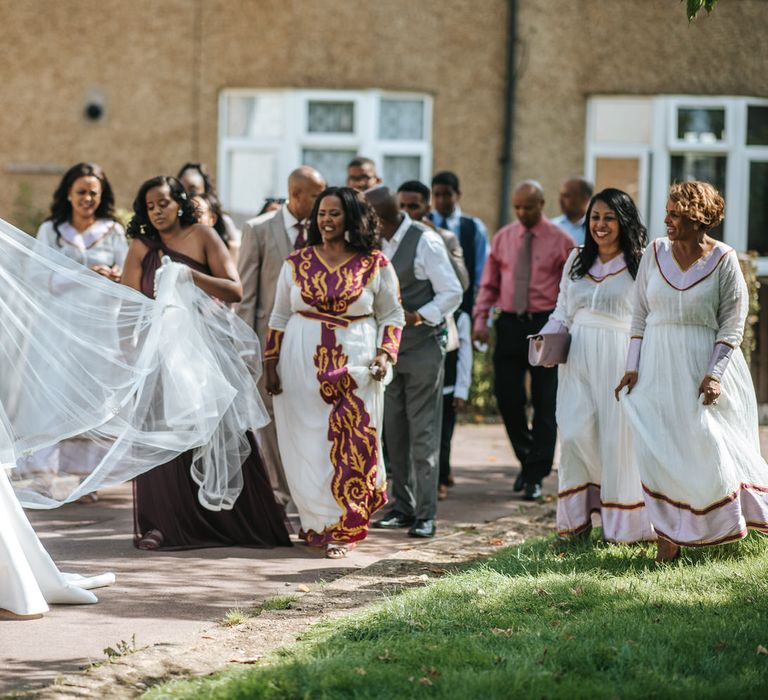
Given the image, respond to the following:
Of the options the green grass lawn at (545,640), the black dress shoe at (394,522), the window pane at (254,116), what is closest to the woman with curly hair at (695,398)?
the green grass lawn at (545,640)

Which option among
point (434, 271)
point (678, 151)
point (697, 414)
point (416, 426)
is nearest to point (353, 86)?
point (678, 151)

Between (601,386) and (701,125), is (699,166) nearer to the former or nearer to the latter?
(701,125)

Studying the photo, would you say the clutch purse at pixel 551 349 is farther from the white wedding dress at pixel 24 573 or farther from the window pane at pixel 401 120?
the window pane at pixel 401 120

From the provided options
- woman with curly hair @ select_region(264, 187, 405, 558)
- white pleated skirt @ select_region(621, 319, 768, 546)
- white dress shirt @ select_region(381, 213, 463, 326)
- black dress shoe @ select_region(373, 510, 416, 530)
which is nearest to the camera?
white pleated skirt @ select_region(621, 319, 768, 546)

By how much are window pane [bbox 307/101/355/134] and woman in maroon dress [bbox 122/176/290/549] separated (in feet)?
29.3

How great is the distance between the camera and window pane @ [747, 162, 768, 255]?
17.8 m

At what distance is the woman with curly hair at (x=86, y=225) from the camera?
10.2m

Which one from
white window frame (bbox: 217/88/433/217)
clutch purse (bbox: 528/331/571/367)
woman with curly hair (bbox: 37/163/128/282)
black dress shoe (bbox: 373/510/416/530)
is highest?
white window frame (bbox: 217/88/433/217)

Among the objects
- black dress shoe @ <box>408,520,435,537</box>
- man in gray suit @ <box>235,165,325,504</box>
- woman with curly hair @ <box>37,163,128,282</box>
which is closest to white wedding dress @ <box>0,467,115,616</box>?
black dress shoe @ <box>408,520,435,537</box>

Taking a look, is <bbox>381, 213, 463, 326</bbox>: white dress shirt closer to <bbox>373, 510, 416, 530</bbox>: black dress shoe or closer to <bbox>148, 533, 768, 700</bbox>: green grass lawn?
<bbox>373, 510, 416, 530</bbox>: black dress shoe

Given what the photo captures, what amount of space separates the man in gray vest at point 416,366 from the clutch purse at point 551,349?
1.07 meters

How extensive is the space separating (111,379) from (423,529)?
8.23 feet

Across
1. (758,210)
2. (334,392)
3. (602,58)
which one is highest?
(602,58)

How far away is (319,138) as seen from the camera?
17297 mm
